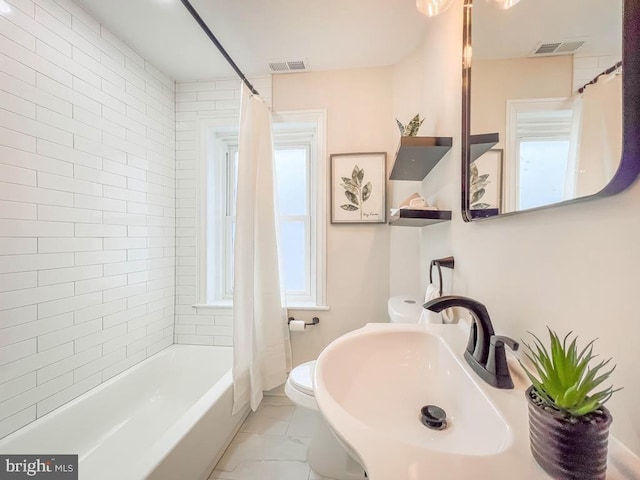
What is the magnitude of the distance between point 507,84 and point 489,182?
0.26 metres

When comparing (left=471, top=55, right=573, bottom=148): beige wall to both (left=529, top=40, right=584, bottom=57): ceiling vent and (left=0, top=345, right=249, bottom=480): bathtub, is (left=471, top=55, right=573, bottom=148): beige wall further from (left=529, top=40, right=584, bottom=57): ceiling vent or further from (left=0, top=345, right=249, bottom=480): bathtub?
(left=0, top=345, right=249, bottom=480): bathtub

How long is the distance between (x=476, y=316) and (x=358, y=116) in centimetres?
165

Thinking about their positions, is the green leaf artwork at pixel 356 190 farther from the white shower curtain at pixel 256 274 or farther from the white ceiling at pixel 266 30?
the white ceiling at pixel 266 30

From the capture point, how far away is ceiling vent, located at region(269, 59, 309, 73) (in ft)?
5.96

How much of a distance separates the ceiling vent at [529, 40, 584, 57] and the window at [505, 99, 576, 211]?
0.09 m

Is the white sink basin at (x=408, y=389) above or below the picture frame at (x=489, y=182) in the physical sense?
below

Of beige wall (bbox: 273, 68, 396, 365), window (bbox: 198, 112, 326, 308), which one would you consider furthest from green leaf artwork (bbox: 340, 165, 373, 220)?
window (bbox: 198, 112, 326, 308)

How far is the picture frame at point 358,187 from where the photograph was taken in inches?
73.4

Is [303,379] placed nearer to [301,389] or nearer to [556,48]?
[301,389]

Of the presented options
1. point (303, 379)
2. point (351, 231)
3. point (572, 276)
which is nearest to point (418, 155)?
point (351, 231)

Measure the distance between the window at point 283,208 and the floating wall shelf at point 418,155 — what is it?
0.72m

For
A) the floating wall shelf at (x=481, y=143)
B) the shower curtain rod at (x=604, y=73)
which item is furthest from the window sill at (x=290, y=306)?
the shower curtain rod at (x=604, y=73)

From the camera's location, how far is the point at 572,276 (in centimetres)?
50

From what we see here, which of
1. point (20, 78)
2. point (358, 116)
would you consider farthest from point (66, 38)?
point (358, 116)
